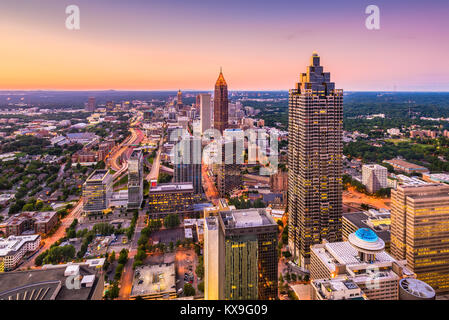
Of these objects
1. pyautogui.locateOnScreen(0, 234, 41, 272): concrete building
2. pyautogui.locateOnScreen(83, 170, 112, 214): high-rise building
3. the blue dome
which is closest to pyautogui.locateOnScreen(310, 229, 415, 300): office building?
the blue dome

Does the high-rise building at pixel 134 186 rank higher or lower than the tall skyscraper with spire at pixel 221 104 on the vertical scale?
lower

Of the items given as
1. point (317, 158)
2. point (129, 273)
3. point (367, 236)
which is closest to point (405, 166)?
point (317, 158)

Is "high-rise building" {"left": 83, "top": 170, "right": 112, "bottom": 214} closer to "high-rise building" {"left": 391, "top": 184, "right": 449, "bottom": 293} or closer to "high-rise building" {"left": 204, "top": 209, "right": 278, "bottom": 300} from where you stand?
"high-rise building" {"left": 204, "top": 209, "right": 278, "bottom": 300}

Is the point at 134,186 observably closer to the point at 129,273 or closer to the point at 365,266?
the point at 129,273

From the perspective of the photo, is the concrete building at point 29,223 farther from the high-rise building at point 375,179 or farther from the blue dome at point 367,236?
the high-rise building at point 375,179

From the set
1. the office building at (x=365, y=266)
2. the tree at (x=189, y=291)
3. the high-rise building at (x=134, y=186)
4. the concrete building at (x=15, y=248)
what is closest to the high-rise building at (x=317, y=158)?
the office building at (x=365, y=266)

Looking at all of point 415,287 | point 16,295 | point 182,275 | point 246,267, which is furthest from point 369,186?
point 16,295
